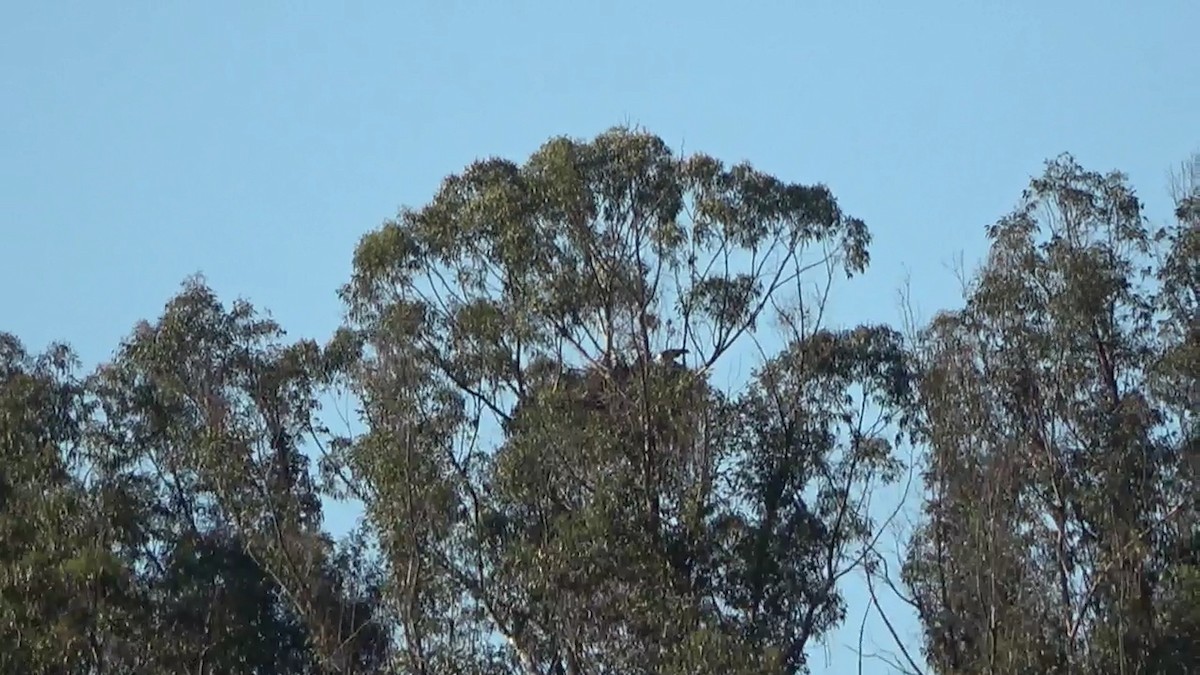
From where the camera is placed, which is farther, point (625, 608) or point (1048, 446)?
point (1048, 446)

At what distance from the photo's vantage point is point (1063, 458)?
26844mm

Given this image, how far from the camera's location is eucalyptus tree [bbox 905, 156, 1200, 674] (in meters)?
25.0

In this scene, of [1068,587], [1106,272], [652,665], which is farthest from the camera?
[1106,272]

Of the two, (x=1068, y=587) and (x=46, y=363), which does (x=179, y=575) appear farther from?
(x=1068, y=587)

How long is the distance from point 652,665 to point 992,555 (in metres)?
3.51

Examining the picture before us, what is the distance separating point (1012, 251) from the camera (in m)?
27.7

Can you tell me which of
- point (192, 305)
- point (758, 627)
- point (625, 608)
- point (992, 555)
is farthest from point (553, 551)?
point (192, 305)

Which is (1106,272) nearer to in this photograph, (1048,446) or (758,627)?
(1048,446)

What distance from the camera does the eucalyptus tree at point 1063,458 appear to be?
82.1ft

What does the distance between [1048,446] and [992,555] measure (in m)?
2.36

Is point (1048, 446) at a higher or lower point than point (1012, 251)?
lower

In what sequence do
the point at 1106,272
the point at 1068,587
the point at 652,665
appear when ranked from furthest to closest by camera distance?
1. the point at 1106,272
2. the point at 1068,587
3. the point at 652,665

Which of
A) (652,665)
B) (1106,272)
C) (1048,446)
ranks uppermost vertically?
(1106,272)

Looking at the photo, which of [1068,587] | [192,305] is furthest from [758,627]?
[192,305]
